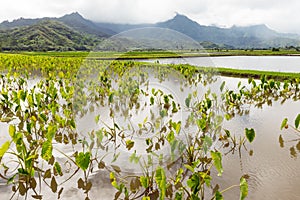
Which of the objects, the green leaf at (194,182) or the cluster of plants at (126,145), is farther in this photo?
the cluster of plants at (126,145)

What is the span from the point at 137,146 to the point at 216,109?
361 centimetres

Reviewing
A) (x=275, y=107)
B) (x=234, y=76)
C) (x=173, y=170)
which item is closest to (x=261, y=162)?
(x=173, y=170)

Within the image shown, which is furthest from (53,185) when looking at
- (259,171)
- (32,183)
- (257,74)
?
(257,74)

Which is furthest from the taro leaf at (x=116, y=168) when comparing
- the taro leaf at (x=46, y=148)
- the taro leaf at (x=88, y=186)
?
the taro leaf at (x=46, y=148)

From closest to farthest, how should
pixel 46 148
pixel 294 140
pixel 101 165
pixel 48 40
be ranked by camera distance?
pixel 46 148, pixel 101 165, pixel 294 140, pixel 48 40

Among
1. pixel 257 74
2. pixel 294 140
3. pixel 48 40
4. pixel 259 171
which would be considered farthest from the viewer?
pixel 48 40

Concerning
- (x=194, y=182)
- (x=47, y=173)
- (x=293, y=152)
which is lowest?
(x=293, y=152)


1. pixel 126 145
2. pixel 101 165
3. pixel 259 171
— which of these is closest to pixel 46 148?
pixel 101 165

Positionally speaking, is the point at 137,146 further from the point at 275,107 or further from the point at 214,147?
the point at 275,107

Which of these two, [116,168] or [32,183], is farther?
[116,168]

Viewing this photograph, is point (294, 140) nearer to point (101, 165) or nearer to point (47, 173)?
point (101, 165)

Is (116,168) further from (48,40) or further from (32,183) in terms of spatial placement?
(48,40)

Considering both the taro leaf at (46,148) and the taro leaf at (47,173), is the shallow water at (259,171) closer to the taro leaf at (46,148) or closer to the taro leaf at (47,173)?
the taro leaf at (47,173)

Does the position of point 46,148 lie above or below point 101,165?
above
